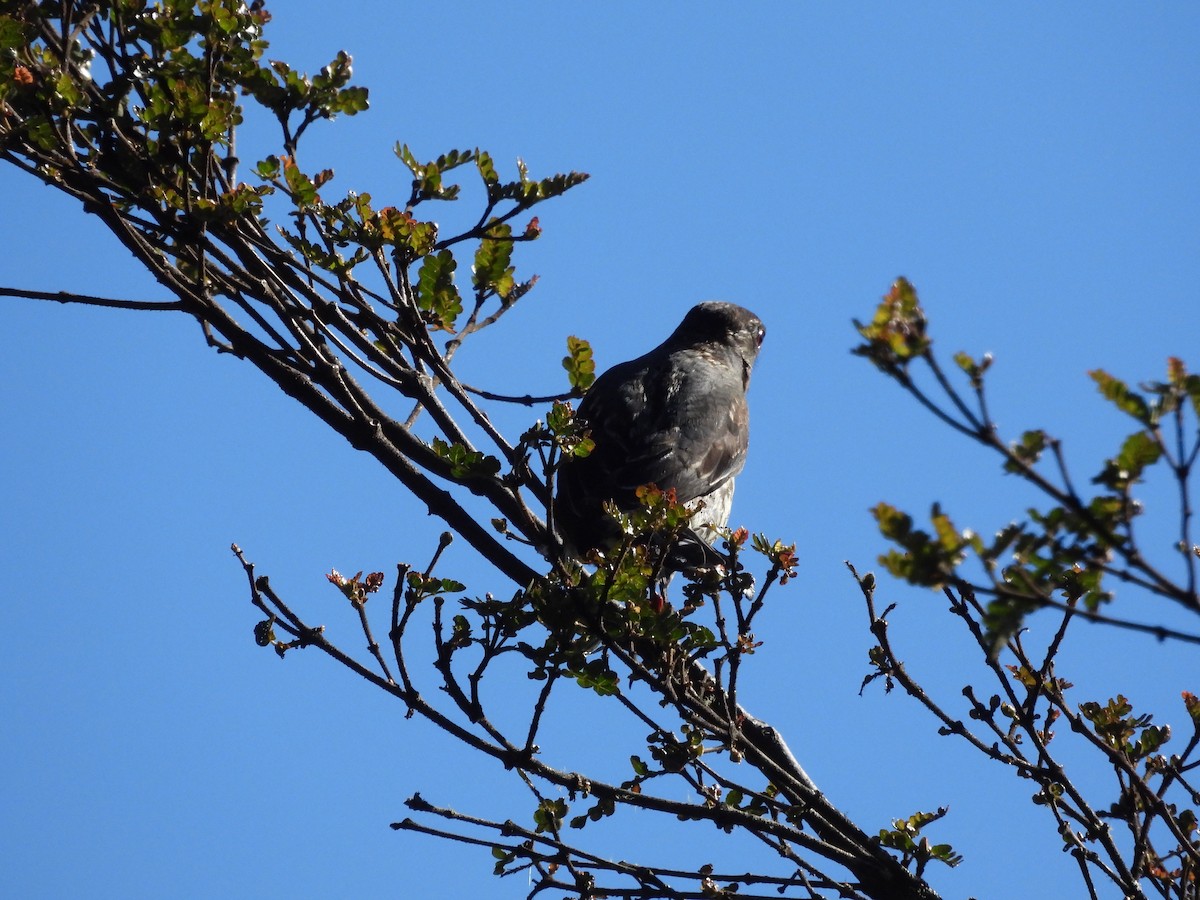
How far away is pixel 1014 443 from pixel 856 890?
180cm

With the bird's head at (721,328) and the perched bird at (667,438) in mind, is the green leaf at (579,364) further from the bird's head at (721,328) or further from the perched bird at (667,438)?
the bird's head at (721,328)

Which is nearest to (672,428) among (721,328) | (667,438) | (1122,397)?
(667,438)

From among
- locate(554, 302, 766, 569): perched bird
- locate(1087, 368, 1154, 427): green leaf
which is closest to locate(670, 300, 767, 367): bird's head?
locate(554, 302, 766, 569): perched bird

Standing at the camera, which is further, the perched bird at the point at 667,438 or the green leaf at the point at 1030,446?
the perched bird at the point at 667,438

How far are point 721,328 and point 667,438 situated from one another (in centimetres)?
171

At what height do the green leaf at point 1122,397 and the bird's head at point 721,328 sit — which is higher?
the bird's head at point 721,328

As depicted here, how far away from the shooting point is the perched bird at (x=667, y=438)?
4473mm

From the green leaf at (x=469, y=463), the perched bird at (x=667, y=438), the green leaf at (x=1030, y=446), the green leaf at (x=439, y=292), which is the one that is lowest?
the green leaf at (x=1030, y=446)

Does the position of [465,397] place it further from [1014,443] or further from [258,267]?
[1014,443]

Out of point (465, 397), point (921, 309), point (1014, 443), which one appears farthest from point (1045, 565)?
point (465, 397)

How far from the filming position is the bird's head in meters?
6.76

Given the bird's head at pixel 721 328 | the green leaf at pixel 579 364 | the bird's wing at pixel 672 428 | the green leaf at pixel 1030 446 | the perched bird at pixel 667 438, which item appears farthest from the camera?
the bird's head at pixel 721 328

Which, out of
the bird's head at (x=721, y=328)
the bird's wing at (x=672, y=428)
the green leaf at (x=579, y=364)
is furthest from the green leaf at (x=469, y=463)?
the bird's head at (x=721, y=328)

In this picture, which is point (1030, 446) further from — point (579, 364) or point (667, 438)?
point (667, 438)
